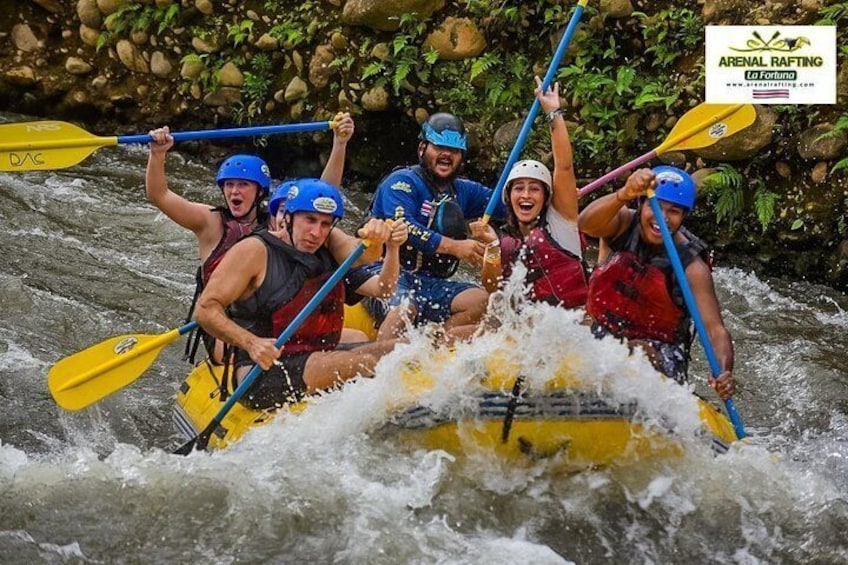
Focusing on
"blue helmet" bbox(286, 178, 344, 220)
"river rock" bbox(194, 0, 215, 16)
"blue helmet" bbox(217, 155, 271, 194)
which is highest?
"blue helmet" bbox(286, 178, 344, 220)

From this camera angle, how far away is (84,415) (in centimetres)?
654

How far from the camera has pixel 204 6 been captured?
11703 mm

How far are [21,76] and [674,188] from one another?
8.51 meters

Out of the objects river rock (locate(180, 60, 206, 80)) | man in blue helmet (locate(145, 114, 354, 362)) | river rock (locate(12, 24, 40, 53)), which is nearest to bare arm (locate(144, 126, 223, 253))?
man in blue helmet (locate(145, 114, 354, 362))

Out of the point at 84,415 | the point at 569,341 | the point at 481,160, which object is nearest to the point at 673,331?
the point at 569,341

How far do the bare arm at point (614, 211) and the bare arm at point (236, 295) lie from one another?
1657mm

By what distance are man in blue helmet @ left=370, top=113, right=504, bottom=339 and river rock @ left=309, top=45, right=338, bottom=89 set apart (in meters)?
4.41

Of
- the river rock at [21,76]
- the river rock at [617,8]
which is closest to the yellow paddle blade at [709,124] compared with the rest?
the river rock at [617,8]

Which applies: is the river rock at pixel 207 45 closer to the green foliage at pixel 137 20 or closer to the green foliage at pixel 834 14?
the green foliage at pixel 137 20

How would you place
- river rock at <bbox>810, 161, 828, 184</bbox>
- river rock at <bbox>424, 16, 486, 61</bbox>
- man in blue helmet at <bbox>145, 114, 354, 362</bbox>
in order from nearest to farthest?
man in blue helmet at <bbox>145, 114, 354, 362</bbox> → river rock at <bbox>810, 161, 828, 184</bbox> → river rock at <bbox>424, 16, 486, 61</bbox>

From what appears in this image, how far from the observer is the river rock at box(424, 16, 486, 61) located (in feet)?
34.2

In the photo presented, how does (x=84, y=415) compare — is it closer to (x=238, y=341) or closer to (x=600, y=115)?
(x=238, y=341)

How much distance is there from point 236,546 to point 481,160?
611cm

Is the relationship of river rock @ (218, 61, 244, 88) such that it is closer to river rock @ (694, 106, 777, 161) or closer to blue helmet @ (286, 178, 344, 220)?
river rock @ (694, 106, 777, 161)
